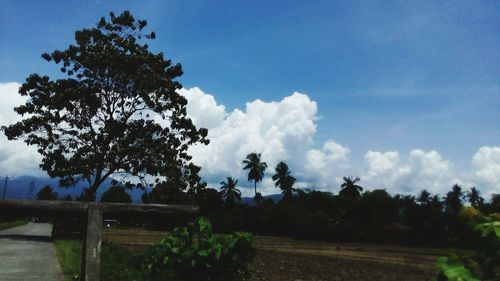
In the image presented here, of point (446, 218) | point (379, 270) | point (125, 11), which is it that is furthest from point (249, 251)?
point (446, 218)

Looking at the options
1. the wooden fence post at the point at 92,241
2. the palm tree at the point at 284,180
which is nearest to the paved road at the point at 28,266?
the wooden fence post at the point at 92,241

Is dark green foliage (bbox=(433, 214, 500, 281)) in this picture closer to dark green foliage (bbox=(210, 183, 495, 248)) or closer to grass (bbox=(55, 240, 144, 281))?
grass (bbox=(55, 240, 144, 281))

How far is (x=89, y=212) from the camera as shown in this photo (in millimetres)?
4691

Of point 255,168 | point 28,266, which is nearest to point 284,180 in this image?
point 255,168

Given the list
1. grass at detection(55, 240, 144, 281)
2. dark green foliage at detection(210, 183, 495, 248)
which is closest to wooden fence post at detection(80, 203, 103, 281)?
grass at detection(55, 240, 144, 281)

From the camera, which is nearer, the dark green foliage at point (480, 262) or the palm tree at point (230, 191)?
the dark green foliage at point (480, 262)

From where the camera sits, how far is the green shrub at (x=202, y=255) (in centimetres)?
953

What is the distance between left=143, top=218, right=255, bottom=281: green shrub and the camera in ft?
31.3

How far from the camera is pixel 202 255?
932 centimetres

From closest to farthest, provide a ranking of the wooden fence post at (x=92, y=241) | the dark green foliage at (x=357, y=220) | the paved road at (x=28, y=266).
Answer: the wooden fence post at (x=92, y=241) → the paved road at (x=28, y=266) → the dark green foliage at (x=357, y=220)

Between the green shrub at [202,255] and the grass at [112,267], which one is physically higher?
the green shrub at [202,255]

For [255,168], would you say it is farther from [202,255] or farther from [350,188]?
[202,255]

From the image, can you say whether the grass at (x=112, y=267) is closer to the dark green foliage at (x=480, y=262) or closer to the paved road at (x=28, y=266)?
the paved road at (x=28, y=266)

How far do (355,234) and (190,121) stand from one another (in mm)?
35625
